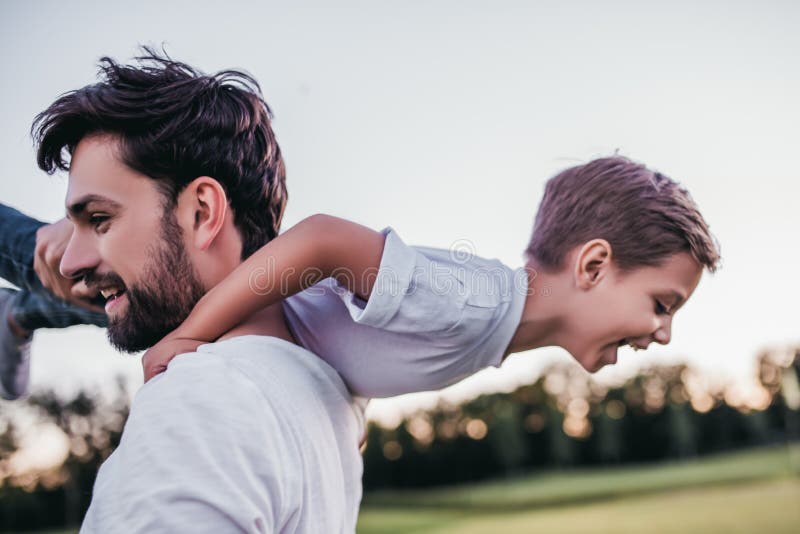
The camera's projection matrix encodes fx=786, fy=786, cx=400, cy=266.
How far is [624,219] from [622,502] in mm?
25155

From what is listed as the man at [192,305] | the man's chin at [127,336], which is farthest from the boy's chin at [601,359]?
the man's chin at [127,336]

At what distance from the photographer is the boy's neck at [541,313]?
190cm

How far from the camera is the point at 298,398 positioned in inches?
50.8

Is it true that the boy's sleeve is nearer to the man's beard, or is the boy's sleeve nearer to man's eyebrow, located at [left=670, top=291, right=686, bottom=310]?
the man's beard

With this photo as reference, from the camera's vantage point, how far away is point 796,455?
3697cm

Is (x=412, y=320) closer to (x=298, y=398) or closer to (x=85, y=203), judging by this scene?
(x=298, y=398)

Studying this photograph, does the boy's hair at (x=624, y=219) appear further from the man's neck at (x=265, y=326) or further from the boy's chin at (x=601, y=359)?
the man's neck at (x=265, y=326)

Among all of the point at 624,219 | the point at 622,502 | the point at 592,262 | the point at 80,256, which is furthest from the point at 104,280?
the point at 622,502

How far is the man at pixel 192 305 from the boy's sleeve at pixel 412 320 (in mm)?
86

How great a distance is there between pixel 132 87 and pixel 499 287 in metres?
0.94

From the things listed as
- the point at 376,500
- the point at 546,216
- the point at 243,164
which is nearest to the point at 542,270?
the point at 546,216

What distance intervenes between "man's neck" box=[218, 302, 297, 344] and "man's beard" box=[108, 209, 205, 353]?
0.42 ft

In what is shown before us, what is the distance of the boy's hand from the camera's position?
63.7 inches

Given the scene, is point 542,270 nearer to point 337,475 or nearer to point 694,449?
point 337,475
